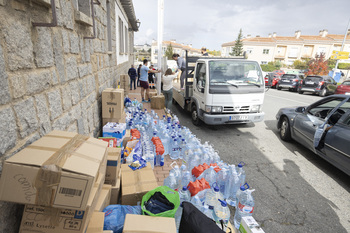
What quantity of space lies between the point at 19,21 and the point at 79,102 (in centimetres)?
148

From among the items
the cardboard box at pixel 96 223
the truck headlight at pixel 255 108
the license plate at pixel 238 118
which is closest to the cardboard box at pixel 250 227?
the cardboard box at pixel 96 223

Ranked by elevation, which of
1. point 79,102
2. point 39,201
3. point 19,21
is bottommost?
point 39,201

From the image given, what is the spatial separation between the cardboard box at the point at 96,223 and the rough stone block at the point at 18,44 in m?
1.48

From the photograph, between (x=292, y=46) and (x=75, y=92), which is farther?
(x=292, y=46)

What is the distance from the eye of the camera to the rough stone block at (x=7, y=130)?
1.28 m

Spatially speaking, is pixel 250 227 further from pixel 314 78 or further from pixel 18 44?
pixel 314 78

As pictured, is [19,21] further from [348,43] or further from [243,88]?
[348,43]

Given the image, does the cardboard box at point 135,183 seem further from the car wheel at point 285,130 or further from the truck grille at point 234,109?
the car wheel at point 285,130

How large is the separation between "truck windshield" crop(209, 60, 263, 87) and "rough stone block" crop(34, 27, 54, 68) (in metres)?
4.75

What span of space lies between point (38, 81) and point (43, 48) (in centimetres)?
34

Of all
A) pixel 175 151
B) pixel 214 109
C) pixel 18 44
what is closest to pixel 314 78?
pixel 214 109

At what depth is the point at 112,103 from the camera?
409 cm

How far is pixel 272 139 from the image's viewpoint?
5.98m

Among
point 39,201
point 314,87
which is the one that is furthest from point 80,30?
point 314,87
